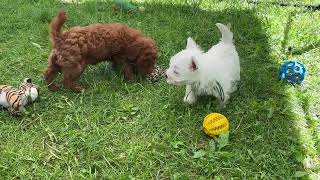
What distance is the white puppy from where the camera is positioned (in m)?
3.71

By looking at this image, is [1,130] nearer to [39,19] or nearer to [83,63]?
[83,63]

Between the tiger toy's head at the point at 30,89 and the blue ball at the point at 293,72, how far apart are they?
241cm

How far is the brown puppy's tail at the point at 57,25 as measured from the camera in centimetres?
406

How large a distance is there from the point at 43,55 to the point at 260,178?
9.19 feet

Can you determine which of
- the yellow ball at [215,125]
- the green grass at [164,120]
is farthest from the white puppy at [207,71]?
the yellow ball at [215,125]

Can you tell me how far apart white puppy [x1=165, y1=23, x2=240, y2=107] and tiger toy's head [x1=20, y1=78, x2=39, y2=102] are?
125 centimetres

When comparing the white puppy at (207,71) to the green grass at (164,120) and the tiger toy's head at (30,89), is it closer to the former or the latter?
the green grass at (164,120)

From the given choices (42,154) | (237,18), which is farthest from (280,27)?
(42,154)

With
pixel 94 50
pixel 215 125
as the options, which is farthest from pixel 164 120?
pixel 94 50

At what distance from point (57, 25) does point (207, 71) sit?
1.42 meters

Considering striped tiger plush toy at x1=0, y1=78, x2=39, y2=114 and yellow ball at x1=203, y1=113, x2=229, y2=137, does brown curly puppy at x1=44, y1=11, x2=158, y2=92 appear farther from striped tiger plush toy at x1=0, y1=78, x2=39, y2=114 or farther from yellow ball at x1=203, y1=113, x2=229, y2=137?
yellow ball at x1=203, y1=113, x2=229, y2=137

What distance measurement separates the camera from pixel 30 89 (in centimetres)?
411

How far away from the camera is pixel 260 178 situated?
11.1 feet

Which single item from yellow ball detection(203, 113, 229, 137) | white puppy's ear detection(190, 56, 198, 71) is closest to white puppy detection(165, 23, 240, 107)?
white puppy's ear detection(190, 56, 198, 71)
